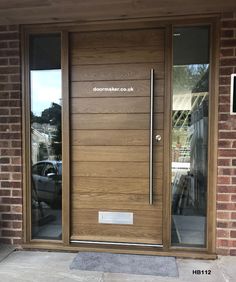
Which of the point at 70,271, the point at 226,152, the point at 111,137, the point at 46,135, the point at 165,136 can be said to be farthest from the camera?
the point at 46,135

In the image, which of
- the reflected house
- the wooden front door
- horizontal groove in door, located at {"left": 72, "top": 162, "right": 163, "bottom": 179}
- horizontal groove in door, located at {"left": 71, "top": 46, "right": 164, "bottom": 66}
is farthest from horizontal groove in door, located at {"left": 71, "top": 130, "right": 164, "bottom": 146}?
horizontal groove in door, located at {"left": 71, "top": 46, "right": 164, "bottom": 66}

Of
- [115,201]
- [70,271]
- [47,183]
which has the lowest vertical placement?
[70,271]

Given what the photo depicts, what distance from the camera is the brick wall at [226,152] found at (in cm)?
252

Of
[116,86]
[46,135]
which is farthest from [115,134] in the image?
[46,135]

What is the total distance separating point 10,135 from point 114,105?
1023mm

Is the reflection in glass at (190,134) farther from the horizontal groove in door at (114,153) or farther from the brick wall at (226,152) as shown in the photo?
the horizontal groove in door at (114,153)

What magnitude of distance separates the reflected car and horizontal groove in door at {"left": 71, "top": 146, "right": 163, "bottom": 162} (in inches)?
9.7

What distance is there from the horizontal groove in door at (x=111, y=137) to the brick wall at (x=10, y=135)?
1.89ft

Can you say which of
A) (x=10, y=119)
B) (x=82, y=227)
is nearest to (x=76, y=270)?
(x=82, y=227)

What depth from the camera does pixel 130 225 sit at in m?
2.76

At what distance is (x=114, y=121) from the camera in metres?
2.74

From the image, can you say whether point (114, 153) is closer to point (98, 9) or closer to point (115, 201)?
point (115, 201)

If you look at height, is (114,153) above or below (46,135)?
below

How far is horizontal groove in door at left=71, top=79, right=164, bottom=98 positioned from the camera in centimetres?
267
